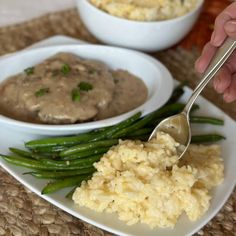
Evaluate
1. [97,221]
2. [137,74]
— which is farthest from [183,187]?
[137,74]

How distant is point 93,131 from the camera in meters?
1.65

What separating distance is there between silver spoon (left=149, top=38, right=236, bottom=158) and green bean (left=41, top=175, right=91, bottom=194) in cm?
25

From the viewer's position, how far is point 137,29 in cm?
202

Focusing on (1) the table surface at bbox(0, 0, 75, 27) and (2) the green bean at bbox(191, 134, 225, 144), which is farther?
(1) the table surface at bbox(0, 0, 75, 27)

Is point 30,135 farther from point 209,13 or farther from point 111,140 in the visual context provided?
point 209,13

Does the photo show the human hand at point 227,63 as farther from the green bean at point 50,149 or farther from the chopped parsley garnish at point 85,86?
the green bean at point 50,149

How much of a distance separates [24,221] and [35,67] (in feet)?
1.99

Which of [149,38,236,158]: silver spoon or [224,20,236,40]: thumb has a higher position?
[224,20,236,40]: thumb

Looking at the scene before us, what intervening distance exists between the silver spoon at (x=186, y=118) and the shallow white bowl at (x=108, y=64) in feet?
0.36

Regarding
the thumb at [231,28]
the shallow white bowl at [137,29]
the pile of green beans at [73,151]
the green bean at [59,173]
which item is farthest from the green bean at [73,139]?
the shallow white bowl at [137,29]

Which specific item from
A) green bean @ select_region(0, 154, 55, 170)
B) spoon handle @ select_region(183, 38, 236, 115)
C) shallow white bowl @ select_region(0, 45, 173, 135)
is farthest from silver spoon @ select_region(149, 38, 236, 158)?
green bean @ select_region(0, 154, 55, 170)

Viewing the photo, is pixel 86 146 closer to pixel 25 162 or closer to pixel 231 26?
pixel 25 162

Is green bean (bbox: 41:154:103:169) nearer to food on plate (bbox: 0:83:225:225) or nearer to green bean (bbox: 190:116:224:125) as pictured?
food on plate (bbox: 0:83:225:225)

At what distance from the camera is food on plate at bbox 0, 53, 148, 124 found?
5.50 ft
